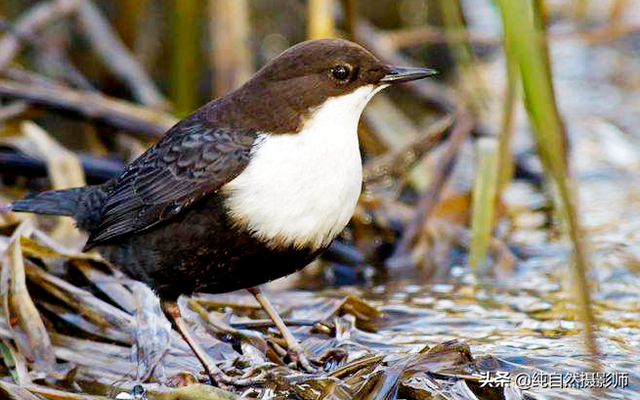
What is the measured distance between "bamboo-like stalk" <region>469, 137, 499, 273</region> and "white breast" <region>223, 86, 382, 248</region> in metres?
1.45

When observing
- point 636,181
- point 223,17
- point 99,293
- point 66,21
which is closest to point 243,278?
point 99,293

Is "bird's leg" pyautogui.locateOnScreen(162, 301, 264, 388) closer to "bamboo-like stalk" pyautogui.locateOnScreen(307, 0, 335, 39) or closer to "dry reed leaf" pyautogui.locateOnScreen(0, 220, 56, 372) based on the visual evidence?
"dry reed leaf" pyautogui.locateOnScreen(0, 220, 56, 372)

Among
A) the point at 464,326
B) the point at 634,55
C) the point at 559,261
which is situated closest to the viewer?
the point at 464,326

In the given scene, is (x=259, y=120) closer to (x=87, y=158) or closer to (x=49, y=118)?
(x=87, y=158)

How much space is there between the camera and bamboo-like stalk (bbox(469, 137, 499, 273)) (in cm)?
495

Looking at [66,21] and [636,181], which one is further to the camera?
[66,21]

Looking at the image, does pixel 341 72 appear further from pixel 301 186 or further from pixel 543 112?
pixel 543 112

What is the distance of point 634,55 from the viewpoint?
29.8ft

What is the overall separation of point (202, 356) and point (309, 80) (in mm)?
993

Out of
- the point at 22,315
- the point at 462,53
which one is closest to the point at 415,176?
the point at 462,53

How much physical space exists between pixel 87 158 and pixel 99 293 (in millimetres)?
1456

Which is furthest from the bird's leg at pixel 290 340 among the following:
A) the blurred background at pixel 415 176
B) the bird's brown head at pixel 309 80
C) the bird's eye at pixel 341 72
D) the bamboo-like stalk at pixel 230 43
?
the bamboo-like stalk at pixel 230 43

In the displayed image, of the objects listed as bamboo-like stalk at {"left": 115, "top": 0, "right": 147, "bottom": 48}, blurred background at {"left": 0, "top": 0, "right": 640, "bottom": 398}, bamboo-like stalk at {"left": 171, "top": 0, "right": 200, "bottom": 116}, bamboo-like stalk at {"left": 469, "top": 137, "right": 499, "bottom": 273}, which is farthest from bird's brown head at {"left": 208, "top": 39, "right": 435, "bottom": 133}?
bamboo-like stalk at {"left": 115, "top": 0, "right": 147, "bottom": 48}

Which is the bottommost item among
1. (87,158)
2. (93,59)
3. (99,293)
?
(99,293)
